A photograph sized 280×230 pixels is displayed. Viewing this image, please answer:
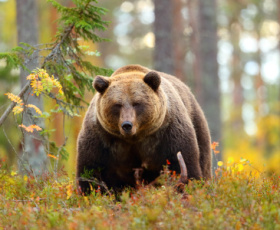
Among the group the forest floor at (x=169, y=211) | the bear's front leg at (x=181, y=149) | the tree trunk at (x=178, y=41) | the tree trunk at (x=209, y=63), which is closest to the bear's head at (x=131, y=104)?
the bear's front leg at (x=181, y=149)

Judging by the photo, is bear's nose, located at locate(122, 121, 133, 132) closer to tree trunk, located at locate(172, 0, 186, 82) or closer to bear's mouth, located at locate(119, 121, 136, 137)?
bear's mouth, located at locate(119, 121, 136, 137)

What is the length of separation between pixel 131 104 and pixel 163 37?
800 cm

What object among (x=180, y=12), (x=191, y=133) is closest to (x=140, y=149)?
(x=191, y=133)

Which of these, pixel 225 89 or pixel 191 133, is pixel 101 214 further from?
pixel 225 89

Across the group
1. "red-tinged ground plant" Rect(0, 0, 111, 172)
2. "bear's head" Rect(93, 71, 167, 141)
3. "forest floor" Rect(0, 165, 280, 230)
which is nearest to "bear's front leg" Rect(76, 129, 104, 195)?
"bear's head" Rect(93, 71, 167, 141)

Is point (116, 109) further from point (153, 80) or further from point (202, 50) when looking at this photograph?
point (202, 50)

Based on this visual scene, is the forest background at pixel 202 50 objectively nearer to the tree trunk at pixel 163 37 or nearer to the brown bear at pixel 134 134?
the tree trunk at pixel 163 37

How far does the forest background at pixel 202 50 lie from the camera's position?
16.2m

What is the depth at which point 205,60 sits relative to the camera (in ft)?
54.4

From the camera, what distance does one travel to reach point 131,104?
6320 mm

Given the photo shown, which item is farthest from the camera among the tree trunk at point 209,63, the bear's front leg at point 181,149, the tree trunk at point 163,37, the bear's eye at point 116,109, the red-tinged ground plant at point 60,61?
the tree trunk at point 209,63

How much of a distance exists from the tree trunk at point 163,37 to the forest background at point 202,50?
0.03 meters

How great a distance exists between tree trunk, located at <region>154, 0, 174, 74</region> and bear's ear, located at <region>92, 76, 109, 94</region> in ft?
24.0

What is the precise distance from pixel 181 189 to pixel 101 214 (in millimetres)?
1841
